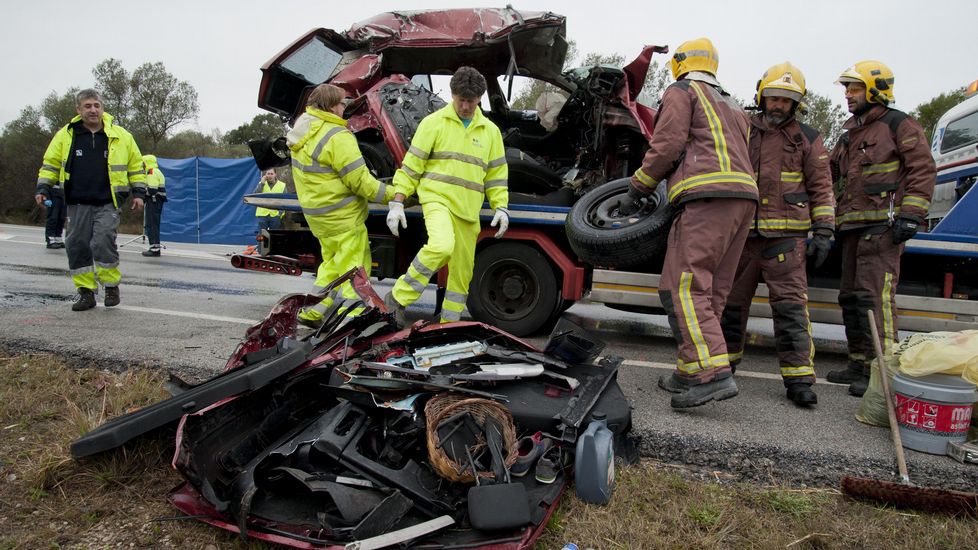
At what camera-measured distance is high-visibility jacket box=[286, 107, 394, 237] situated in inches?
162

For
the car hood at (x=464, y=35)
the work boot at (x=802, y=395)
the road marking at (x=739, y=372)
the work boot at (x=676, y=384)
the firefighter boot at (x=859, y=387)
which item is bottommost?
the road marking at (x=739, y=372)

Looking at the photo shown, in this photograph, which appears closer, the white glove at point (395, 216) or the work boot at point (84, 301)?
the white glove at point (395, 216)

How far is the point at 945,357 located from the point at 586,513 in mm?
1868

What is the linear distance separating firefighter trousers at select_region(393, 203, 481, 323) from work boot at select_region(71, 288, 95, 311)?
2.73m

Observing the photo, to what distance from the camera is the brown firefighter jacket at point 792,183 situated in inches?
133

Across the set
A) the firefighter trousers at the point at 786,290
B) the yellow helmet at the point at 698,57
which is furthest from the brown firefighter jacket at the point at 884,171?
the yellow helmet at the point at 698,57

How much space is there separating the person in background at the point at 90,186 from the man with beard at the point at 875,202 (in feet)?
17.4

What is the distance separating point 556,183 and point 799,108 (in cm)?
214

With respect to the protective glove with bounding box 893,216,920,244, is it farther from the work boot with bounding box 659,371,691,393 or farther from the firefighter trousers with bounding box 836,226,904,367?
the work boot with bounding box 659,371,691,393

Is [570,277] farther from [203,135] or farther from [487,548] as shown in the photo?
[203,135]

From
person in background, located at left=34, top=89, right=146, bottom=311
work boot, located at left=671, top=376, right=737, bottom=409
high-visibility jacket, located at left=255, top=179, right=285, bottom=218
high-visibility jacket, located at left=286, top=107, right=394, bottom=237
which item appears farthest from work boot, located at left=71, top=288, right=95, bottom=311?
work boot, located at left=671, top=376, right=737, bottom=409

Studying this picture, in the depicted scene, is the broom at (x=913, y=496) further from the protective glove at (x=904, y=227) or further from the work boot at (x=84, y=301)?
the work boot at (x=84, y=301)

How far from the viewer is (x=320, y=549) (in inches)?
65.0

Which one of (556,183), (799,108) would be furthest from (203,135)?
(799,108)
